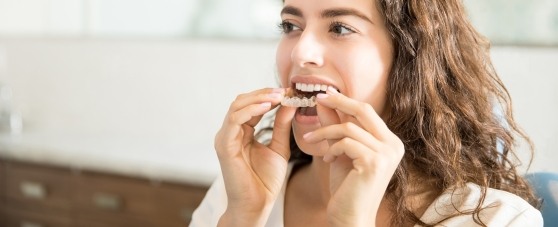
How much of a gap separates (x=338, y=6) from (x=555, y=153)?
1005mm

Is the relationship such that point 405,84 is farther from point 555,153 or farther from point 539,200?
point 555,153

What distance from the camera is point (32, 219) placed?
282 cm

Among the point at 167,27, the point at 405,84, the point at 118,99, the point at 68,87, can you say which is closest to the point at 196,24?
the point at 167,27

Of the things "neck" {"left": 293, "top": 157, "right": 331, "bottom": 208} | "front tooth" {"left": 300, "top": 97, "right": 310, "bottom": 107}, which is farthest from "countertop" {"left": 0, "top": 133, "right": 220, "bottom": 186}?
"front tooth" {"left": 300, "top": 97, "right": 310, "bottom": 107}

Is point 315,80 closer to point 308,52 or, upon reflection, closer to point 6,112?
point 308,52

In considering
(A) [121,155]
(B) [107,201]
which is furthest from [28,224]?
(A) [121,155]

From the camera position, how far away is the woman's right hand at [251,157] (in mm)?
1149

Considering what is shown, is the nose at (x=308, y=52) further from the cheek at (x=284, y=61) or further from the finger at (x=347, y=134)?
the finger at (x=347, y=134)

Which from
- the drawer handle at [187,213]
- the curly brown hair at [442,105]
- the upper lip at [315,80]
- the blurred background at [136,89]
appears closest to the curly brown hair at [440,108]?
the curly brown hair at [442,105]

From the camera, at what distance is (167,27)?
2.85 metres

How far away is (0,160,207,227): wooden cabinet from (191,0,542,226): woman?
1.07 metres

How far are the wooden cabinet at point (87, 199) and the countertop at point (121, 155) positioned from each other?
1.5 inches

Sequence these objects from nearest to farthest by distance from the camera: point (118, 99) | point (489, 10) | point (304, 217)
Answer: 1. point (304, 217)
2. point (489, 10)
3. point (118, 99)

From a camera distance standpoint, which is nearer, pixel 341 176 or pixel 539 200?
pixel 341 176
